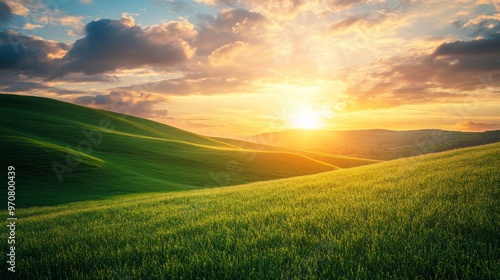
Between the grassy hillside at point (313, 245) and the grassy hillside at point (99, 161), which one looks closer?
the grassy hillside at point (313, 245)

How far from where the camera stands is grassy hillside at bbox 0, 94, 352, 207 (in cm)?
3653

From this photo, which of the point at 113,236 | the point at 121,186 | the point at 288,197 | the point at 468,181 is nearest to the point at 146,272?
the point at 113,236

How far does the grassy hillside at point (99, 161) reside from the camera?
120ft

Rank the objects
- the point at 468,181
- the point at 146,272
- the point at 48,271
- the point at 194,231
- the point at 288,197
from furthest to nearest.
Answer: the point at 288,197 < the point at 468,181 < the point at 194,231 < the point at 48,271 < the point at 146,272

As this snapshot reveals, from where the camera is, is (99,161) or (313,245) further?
(99,161)

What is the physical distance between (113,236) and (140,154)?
5544 centimetres

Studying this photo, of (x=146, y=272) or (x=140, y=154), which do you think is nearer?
(x=146, y=272)

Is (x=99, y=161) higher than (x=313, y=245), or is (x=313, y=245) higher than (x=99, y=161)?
(x=313, y=245)

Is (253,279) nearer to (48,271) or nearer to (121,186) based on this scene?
(48,271)

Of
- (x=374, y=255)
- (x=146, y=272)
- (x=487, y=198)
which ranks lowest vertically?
(x=146, y=272)

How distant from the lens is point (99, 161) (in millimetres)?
44438

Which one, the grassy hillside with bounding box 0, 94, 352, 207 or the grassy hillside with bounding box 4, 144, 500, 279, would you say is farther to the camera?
the grassy hillside with bounding box 0, 94, 352, 207

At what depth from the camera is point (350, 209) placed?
21.7 feet

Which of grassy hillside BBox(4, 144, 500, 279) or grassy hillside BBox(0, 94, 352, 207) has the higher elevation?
grassy hillside BBox(4, 144, 500, 279)
